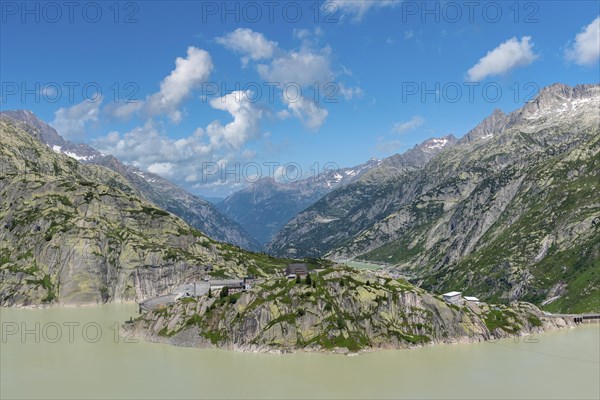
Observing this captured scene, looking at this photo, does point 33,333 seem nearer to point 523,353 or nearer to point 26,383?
point 26,383

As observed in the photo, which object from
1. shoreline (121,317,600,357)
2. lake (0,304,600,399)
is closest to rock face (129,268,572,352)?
shoreline (121,317,600,357)

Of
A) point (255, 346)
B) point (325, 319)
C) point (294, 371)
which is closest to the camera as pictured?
point (294, 371)

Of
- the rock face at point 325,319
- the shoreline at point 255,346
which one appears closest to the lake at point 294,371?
the shoreline at point 255,346

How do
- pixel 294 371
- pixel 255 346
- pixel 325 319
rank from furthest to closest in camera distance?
pixel 325 319, pixel 255 346, pixel 294 371

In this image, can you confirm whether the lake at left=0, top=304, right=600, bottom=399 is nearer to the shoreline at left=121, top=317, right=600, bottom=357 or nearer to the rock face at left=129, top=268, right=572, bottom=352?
the shoreline at left=121, top=317, right=600, bottom=357

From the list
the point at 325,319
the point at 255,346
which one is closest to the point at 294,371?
the point at 255,346

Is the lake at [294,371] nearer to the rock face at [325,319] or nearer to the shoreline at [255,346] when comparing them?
the shoreline at [255,346]

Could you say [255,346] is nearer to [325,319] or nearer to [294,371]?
[325,319]
